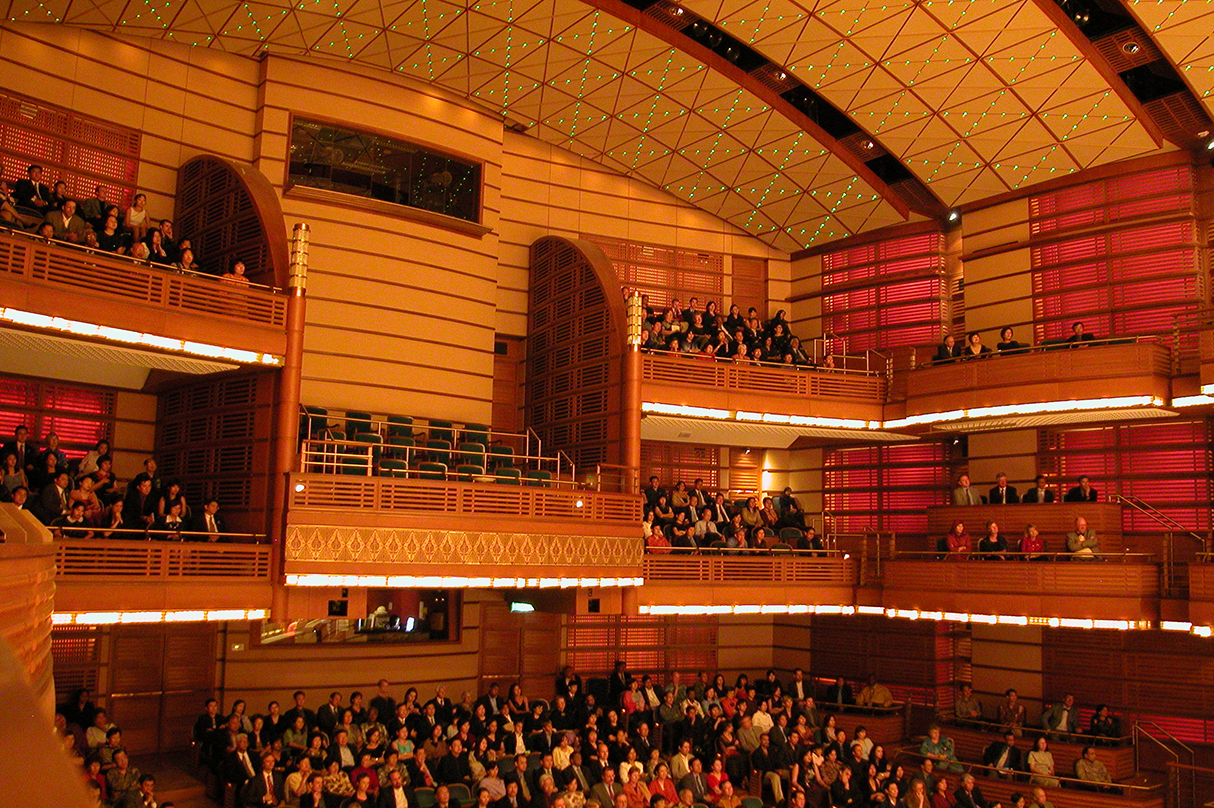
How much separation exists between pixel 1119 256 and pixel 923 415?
4141 millimetres

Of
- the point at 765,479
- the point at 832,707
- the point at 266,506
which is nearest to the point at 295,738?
the point at 266,506

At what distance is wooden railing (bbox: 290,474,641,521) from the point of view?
13383mm

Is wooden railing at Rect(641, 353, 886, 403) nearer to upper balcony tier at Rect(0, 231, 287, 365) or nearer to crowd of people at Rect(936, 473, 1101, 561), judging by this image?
crowd of people at Rect(936, 473, 1101, 561)

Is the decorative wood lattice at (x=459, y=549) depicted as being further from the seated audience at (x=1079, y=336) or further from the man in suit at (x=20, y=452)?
the seated audience at (x=1079, y=336)

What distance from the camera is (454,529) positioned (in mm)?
14047

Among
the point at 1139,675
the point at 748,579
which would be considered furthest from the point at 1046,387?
the point at 748,579

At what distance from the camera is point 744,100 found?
744 inches

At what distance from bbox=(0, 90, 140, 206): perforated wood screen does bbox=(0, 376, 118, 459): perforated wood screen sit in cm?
285

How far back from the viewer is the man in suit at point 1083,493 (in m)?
16.5

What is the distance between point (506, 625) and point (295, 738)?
18.4ft

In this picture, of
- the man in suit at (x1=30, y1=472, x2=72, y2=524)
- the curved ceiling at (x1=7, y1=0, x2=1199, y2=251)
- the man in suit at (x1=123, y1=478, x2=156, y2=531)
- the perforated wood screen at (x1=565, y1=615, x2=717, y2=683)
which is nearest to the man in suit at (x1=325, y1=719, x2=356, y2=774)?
the man in suit at (x1=123, y1=478, x2=156, y2=531)

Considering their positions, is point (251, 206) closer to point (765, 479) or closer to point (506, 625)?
point (506, 625)

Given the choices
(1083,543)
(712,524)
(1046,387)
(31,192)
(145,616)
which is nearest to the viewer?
(145,616)

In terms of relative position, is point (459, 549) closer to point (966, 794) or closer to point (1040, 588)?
point (966, 794)
